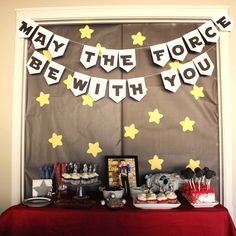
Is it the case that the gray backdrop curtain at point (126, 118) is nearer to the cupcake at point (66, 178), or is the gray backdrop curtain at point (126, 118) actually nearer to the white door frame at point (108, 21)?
the white door frame at point (108, 21)

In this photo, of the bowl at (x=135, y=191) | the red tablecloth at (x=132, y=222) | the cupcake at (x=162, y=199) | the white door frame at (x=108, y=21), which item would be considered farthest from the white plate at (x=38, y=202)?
the cupcake at (x=162, y=199)

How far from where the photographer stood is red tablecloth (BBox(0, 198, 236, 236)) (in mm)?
1473

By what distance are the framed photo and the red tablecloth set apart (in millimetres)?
289

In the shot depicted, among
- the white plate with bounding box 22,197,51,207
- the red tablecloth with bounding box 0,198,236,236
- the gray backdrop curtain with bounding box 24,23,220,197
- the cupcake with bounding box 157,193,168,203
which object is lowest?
the red tablecloth with bounding box 0,198,236,236

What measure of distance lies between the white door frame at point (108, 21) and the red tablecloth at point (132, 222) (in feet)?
1.62

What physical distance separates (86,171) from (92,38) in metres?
0.99

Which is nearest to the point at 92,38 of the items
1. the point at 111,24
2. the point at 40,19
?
the point at 111,24

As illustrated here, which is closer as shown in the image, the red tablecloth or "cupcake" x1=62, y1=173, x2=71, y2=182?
the red tablecloth

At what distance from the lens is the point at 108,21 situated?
1.96m

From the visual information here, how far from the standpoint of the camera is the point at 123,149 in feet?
6.28

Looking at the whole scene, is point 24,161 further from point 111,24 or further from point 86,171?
point 111,24

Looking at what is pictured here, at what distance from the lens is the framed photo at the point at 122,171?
177 centimetres

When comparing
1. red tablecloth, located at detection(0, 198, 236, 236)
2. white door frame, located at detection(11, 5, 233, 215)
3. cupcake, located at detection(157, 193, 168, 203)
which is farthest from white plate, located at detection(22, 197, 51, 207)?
cupcake, located at detection(157, 193, 168, 203)

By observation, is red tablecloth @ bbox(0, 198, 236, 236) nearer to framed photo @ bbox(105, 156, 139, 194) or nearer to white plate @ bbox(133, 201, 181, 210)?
white plate @ bbox(133, 201, 181, 210)
